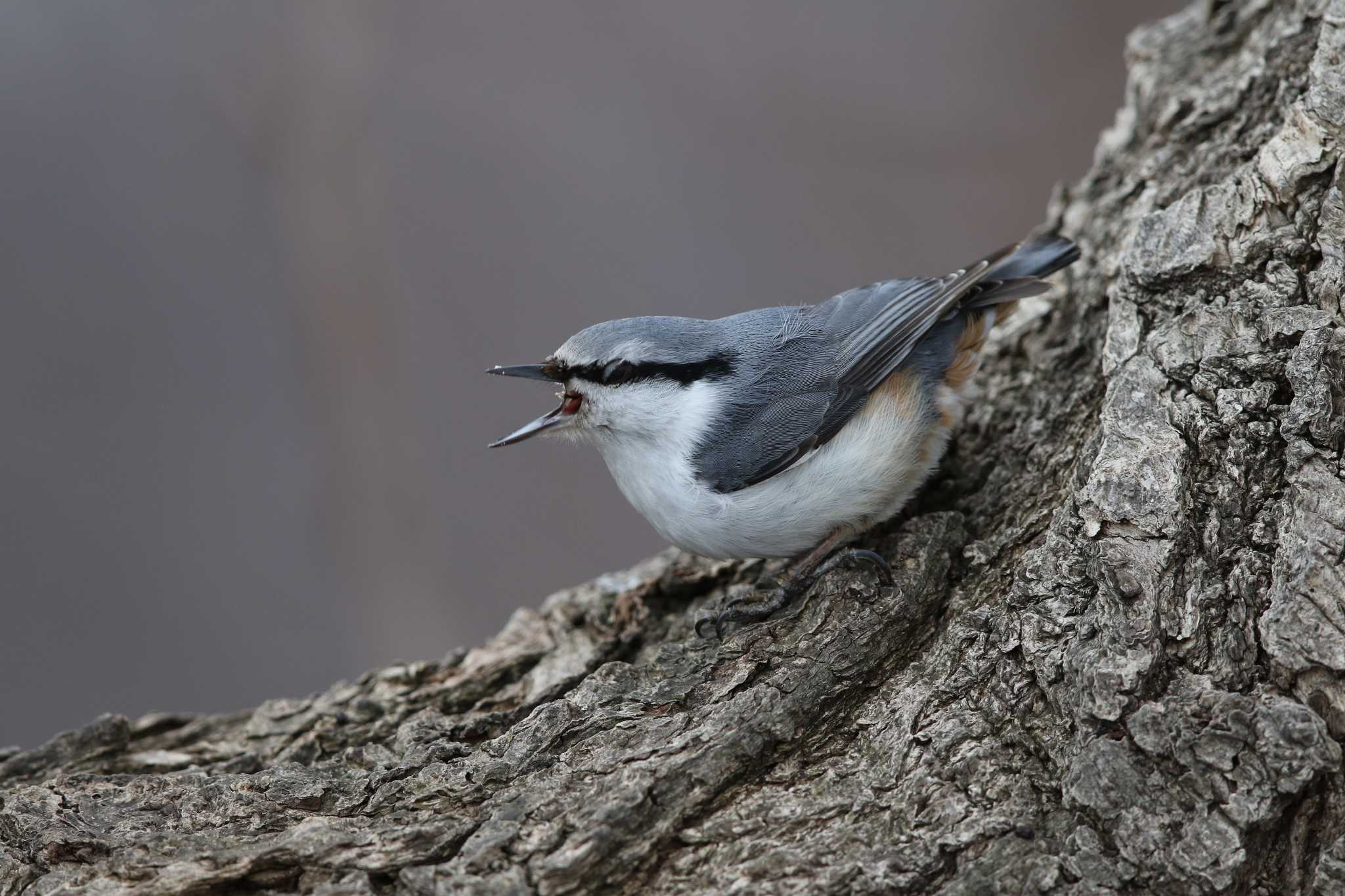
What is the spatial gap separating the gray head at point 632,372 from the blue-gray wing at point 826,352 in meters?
0.10

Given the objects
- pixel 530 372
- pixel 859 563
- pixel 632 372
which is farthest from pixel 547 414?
pixel 859 563

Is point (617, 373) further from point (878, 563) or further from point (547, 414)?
point (878, 563)

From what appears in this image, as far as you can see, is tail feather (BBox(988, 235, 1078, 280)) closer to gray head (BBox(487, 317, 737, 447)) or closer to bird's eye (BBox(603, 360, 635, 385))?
gray head (BBox(487, 317, 737, 447))

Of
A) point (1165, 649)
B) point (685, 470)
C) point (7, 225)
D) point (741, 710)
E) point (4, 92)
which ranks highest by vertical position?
point (4, 92)

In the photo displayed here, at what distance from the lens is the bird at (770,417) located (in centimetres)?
231

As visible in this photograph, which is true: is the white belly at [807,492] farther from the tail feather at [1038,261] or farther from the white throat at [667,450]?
the tail feather at [1038,261]

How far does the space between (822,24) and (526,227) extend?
1649mm

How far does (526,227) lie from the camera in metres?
4.35

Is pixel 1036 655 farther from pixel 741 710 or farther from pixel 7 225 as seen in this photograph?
pixel 7 225

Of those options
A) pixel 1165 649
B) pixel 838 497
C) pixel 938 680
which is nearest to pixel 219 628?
pixel 838 497

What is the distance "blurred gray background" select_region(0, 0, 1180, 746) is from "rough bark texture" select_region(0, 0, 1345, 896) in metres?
1.60

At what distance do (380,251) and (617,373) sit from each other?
1939mm

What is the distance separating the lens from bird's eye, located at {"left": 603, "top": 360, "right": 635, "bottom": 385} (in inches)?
95.0

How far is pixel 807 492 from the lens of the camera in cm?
231
